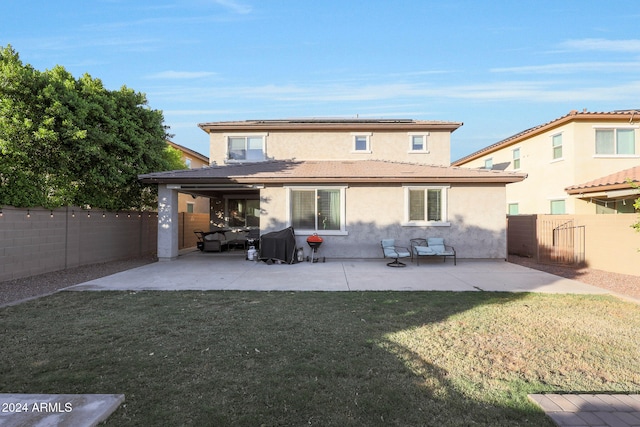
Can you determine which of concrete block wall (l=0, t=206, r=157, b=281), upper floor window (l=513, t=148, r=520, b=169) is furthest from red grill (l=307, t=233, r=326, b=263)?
upper floor window (l=513, t=148, r=520, b=169)

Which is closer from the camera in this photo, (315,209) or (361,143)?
(315,209)

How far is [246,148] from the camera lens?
17.0 metres

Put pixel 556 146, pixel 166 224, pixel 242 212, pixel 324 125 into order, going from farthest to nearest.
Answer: pixel 242 212 < pixel 324 125 < pixel 556 146 < pixel 166 224

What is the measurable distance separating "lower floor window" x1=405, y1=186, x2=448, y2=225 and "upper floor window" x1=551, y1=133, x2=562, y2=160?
24.9ft

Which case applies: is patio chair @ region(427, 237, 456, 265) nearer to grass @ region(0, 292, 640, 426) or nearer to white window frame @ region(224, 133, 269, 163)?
grass @ region(0, 292, 640, 426)

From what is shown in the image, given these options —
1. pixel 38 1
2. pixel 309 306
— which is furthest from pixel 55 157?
pixel 309 306

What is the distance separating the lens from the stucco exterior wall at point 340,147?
659 inches

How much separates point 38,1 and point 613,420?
16591 millimetres

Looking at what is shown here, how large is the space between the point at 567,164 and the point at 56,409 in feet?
62.1

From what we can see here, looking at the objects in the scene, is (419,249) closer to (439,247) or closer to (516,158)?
(439,247)

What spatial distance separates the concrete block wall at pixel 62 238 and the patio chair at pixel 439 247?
40.2 feet

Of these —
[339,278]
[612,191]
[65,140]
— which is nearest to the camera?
[339,278]

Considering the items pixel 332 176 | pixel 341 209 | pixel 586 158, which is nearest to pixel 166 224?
pixel 332 176

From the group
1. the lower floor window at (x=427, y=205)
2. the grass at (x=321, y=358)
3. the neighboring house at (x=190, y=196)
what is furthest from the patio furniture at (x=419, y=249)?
the neighboring house at (x=190, y=196)
